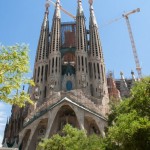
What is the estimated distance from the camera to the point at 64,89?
52.7 meters

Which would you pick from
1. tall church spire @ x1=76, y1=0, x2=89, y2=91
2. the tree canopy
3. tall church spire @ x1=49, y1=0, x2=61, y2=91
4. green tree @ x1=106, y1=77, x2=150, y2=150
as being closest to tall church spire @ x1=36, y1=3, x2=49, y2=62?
tall church spire @ x1=49, y1=0, x2=61, y2=91

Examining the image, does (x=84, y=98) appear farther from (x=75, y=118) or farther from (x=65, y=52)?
(x=65, y=52)

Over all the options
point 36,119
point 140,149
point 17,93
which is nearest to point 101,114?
point 36,119

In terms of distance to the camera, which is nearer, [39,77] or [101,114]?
[101,114]

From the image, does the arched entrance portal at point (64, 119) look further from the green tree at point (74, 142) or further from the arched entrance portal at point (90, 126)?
the green tree at point (74, 142)

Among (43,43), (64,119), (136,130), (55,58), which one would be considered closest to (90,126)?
(64,119)

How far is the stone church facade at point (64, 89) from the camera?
137 feet

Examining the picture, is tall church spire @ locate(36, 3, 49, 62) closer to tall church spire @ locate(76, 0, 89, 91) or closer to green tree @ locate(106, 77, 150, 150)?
tall church spire @ locate(76, 0, 89, 91)

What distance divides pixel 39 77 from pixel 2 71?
45031mm

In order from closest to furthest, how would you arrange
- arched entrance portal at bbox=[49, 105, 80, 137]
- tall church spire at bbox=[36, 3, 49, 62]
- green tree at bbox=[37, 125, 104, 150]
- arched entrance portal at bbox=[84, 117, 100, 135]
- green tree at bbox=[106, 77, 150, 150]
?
green tree at bbox=[106, 77, 150, 150]
green tree at bbox=[37, 125, 104, 150]
arched entrance portal at bbox=[84, 117, 100, 135]
arched entrance portal at bbox=[49, 105, 80, 137]
tall church spire at bbox=[36, 3, 49, 62]

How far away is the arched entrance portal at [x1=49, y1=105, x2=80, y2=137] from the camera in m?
41.7

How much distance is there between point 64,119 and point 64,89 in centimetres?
1138

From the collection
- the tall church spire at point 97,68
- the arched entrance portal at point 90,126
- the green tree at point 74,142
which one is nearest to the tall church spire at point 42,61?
the tall church spire at point 97,68

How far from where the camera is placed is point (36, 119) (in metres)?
42.0
